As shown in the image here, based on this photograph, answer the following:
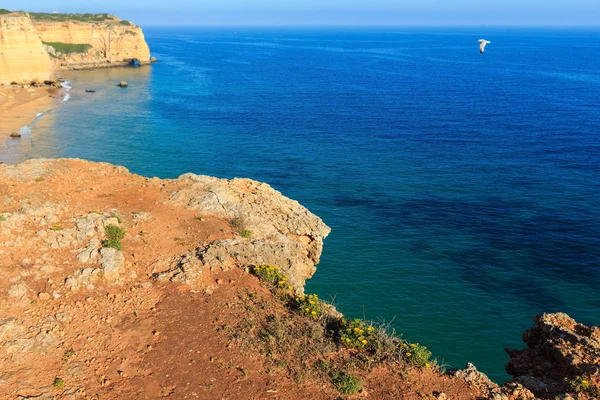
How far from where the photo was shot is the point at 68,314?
64.6 ft

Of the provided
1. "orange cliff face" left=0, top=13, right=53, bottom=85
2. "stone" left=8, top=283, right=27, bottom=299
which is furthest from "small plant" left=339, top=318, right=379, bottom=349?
"orange cliff face" left=0, top=13, right=53, bottom=85

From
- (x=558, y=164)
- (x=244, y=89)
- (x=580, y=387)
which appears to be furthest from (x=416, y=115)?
(x=580, y=387)

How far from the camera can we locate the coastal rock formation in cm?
1830

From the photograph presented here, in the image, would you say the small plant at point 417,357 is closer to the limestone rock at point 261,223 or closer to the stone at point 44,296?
the limestone rock at point 261,223

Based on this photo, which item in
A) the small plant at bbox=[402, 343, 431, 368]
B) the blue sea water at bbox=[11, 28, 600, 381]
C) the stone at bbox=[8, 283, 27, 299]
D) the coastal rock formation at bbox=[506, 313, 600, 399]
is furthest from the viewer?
the blue sea water at bbox=[11, 28, 600, 381]

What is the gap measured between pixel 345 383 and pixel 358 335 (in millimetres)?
2755

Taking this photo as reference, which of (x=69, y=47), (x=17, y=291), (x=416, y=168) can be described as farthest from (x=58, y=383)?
(x=69, y=47)

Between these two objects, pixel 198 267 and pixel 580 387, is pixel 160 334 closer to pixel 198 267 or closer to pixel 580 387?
pixel 198 267

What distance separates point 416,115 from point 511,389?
81127 millimetres

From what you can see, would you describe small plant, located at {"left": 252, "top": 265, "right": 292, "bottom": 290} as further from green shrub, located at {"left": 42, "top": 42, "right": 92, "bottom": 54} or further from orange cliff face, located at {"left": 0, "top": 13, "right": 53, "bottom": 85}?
green shrub, located at {"left": 42, "top": 42, "right": 92, "bottom": 54}

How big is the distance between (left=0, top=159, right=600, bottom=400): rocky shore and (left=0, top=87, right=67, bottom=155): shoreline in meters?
58.8

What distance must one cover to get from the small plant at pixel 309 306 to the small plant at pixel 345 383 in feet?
11.9

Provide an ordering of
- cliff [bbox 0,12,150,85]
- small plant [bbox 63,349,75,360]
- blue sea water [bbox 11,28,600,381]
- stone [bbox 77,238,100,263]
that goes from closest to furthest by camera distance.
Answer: small plant [bbox 63,349,75,360]
stone [bbox 77,238,100,263]
blue sea water [bbox 11,28,600,381]
cliff [bbox 0,12,150,85]

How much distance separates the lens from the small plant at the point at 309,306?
20906 mm
